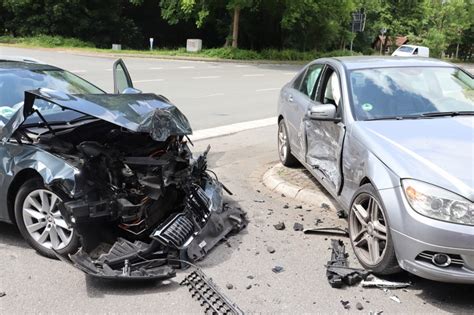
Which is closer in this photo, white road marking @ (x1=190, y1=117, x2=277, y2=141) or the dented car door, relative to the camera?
the dented car door

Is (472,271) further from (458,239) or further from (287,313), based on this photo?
(287,313)

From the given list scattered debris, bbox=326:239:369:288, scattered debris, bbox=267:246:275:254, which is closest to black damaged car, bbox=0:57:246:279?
scattered debris, bbox=267:246:275:254

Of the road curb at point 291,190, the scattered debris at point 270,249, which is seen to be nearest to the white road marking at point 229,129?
the road curb at point 291,190

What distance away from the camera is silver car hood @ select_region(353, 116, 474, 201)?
3.61 m

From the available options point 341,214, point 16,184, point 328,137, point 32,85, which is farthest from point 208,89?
point 16,184

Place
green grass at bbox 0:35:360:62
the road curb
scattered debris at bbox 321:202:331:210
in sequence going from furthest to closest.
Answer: green grass at bbox 0:35:360:62, the road curb, scattered debris at bbox 321:202:331:210

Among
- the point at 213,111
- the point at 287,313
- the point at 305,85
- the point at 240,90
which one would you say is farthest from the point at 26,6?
the point at 287,313

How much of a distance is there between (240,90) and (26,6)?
101ft

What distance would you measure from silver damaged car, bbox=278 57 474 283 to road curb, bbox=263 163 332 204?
34cm

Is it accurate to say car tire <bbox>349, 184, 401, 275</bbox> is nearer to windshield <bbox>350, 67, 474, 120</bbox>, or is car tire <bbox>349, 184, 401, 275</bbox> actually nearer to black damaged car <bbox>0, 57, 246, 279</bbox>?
windshield <bbox>350, 67, 474, 120</bbox>

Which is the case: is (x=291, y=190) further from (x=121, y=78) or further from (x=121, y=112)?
(x=121, y=112)

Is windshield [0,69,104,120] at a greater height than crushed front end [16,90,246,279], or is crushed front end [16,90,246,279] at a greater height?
windshield [0,69,104,120]

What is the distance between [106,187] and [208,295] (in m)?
1.26

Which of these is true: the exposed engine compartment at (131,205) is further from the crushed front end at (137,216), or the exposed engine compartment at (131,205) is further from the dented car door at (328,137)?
the dented car door at (328,137)
